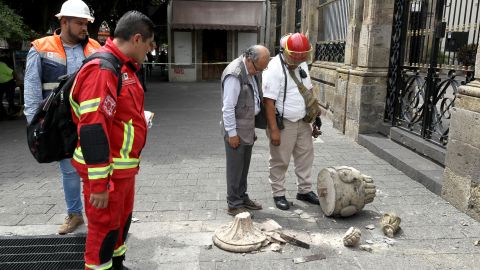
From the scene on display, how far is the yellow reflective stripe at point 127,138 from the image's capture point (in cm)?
255

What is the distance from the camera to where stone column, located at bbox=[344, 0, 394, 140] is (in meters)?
7.01

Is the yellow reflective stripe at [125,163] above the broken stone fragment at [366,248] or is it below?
above

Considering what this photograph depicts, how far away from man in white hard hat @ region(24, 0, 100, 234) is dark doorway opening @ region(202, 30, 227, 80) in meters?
17.8

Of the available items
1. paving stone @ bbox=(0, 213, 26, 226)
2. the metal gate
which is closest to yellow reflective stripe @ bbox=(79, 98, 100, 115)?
paving stone @ bbox=(0, 213, 26, 226)

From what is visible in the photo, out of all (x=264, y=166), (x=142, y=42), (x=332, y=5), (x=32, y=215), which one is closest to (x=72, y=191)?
(x=32, y=215)

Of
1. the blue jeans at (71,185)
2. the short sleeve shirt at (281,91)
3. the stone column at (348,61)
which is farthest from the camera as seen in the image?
the stone column at (348,61)

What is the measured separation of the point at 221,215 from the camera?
4242mm

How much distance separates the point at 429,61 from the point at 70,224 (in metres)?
5.05

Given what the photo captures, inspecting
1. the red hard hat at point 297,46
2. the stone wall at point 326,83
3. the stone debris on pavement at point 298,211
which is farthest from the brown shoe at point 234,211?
the stone wall at point 326,83

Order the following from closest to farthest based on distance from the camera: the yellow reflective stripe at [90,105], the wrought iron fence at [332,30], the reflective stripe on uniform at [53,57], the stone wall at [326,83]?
the yellow reflective stripe at [90,105] < the reflective stripe on uniform at [53,57] < the wrought iron fence at [332,30] < the stone wall at [326,83]

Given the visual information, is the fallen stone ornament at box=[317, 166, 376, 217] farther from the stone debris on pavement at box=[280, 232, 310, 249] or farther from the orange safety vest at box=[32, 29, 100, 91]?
the orange safety vest at box=[32, 29, 100, 91]

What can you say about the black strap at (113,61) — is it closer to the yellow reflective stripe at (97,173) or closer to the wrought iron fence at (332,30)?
the yellow reflective stripe at (97,173)

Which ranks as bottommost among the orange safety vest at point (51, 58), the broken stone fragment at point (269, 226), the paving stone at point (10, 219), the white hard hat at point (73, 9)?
the paving stone at point (10, 219)

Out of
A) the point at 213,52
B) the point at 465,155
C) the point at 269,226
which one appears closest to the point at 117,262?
the point at 269,226
